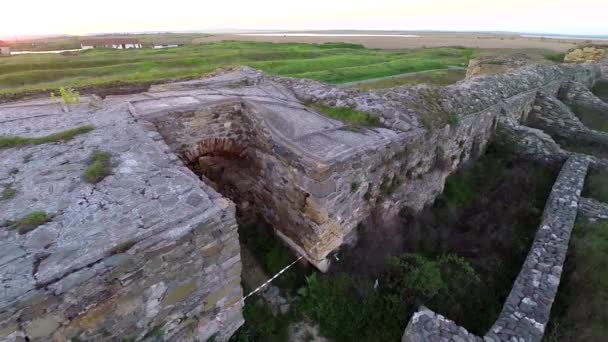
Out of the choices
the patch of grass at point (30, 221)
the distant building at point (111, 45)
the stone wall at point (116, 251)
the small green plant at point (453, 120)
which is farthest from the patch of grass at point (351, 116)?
the distant building at point (111, 45)

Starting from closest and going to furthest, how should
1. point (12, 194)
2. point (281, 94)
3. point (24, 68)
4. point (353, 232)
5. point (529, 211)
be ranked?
point (12, 194) → point (353, 232) → point (529, 211) → point (281, 94) → point (24, 68)

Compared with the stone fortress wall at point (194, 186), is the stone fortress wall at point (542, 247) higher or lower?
lower

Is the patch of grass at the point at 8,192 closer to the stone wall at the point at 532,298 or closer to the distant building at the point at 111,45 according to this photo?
the stone wall at the point at 532,298

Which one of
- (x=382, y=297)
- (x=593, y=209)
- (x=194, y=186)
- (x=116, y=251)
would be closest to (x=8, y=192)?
(x=116, y=251)

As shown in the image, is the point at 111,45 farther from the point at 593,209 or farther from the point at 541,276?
the point at 541,276

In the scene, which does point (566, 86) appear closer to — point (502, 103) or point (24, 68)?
point (502, 103)

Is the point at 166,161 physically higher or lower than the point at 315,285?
higher

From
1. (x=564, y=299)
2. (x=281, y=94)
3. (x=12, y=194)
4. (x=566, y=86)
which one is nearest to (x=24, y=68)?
(x=281, y=94)
